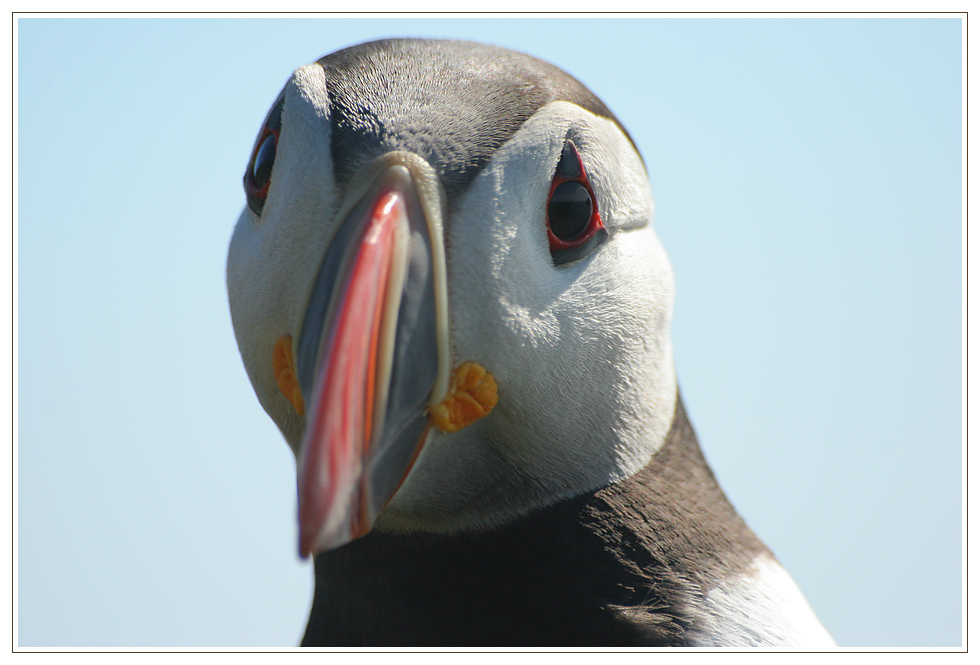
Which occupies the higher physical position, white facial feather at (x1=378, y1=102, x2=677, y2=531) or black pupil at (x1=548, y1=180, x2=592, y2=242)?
black pupil at (x1=548, y1=180, x2=592, y2=242)

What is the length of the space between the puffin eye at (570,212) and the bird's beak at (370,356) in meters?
0.47

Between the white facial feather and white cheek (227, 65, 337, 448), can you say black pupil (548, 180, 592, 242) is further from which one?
white cheek (227, 65, 337, 448)

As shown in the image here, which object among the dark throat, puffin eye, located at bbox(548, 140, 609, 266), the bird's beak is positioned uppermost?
puffin eye, located at bbox(548, 140, 609, 266)

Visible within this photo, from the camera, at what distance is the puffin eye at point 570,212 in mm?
2942

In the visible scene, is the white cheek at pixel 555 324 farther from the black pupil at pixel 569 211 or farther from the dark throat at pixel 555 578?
the dark throat at pixel 555 578

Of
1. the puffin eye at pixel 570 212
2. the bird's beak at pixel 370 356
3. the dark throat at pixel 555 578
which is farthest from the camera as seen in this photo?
the dark throat at pixel 555 578

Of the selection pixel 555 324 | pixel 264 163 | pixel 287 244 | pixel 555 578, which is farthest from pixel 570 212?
pixel 555 578

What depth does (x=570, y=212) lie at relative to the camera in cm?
297

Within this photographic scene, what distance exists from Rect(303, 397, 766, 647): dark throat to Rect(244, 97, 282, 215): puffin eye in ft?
4.35

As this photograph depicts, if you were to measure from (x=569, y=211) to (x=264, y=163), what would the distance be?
1.13m

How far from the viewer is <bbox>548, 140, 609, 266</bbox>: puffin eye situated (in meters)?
2.94

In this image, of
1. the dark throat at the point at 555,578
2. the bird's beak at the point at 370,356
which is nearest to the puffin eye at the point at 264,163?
the bird's beak at the point at 370,356

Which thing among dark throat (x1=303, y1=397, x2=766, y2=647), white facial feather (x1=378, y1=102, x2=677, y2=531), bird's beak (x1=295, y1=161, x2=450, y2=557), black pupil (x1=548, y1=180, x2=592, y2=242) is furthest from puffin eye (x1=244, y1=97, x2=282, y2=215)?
dark throat (x1=303, y1=397, x2=766, y2=647)
